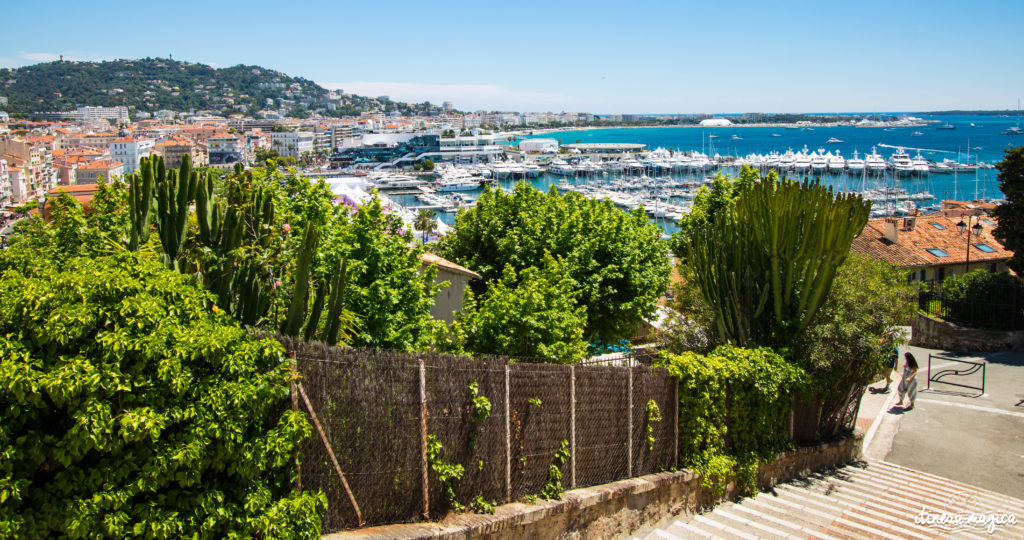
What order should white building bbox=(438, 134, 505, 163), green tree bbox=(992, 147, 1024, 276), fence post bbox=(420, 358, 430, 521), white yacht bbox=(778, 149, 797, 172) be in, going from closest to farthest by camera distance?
fence post bbox=(420, 358, 430, 521), green tree bbox=(992, 147, 1024, 276), white yacht bbox=(778, 149, 797, 172), white building bbox=(438, 134, 505, 163)

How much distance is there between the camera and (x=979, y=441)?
42.6 feet

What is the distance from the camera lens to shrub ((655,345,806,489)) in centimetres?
879

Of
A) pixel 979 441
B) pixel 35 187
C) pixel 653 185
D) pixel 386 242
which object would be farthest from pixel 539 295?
pixel 35 187

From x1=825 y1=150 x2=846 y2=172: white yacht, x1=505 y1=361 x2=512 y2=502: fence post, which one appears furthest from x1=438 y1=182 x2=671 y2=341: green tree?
x1=825 y1=150 x2=846 y2=172: white yacht

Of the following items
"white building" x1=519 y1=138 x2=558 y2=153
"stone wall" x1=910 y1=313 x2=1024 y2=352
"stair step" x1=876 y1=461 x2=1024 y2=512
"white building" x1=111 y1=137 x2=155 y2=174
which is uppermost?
"white building" x1=519 y1=138 x2=558 y2=153

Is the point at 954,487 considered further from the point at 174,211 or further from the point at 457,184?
the point at 457,184

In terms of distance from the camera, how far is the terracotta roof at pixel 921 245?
2930cm

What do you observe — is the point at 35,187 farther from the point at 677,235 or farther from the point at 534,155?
the point at 677,235

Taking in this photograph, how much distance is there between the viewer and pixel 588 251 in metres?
17.4

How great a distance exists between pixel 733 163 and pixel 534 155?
182ft

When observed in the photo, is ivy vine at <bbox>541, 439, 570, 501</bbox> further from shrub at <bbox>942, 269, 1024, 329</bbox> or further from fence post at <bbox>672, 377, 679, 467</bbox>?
shrub at <bbox>942, 269, 1024, 329</bbox>

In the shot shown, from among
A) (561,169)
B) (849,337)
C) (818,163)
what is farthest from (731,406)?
(561,169)

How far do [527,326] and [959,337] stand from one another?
16.6 meters

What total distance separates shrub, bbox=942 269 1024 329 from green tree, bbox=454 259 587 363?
16051mm
